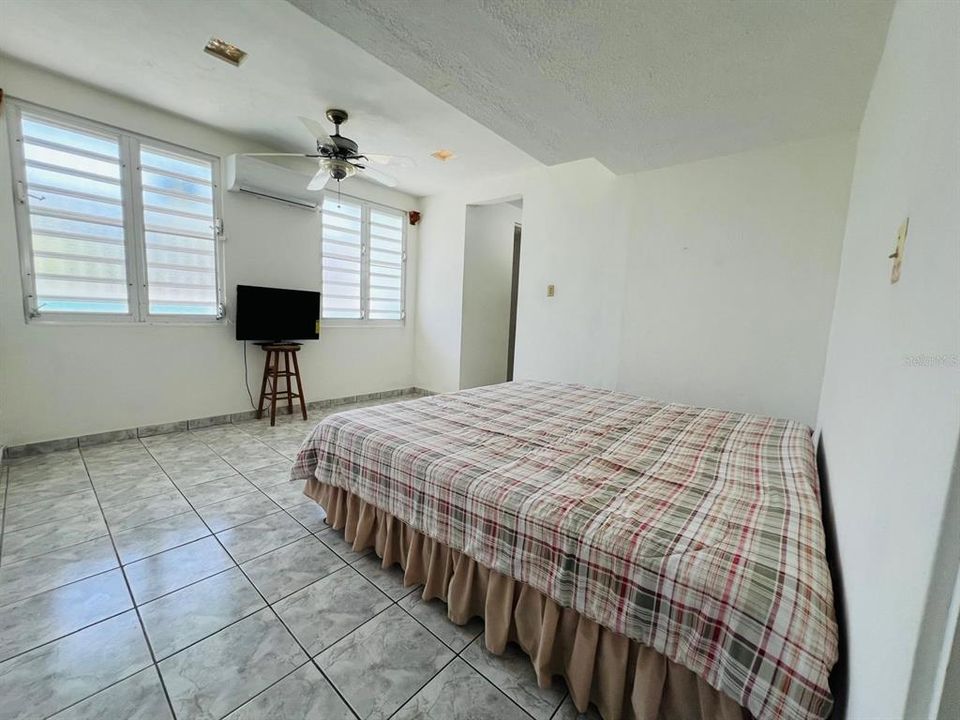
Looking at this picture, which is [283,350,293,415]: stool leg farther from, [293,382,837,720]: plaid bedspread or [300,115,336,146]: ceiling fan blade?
[293,382,837,720]: plaid bedspread

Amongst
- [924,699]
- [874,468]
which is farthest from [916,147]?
[924,699]

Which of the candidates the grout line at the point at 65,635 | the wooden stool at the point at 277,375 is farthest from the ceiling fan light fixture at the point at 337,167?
the grout line at the point at 65,635

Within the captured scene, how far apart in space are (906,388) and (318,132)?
3.26m

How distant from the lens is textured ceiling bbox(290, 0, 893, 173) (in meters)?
1.46

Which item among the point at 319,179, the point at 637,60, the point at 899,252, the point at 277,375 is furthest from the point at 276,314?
the point at 899,252

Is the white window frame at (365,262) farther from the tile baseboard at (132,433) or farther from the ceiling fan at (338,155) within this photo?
the ceiling fan at (338,155)

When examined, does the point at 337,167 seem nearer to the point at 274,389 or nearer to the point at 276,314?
the point at 276,314

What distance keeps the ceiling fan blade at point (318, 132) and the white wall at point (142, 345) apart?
1.47 m

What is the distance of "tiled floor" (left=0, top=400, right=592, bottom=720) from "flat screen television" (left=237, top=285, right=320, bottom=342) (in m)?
1.80

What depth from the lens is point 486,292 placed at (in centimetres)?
521

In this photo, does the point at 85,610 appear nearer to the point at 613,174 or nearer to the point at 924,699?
the point at 924,699

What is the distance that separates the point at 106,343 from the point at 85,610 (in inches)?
97.4

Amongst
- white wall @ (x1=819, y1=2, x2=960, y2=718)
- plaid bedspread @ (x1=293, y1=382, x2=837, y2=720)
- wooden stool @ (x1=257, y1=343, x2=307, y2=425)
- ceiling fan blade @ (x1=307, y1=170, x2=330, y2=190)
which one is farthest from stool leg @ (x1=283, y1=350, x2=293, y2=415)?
white wall @ (x1=819, y1=2, x2=960, y2=718)

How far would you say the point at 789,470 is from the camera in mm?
1511
